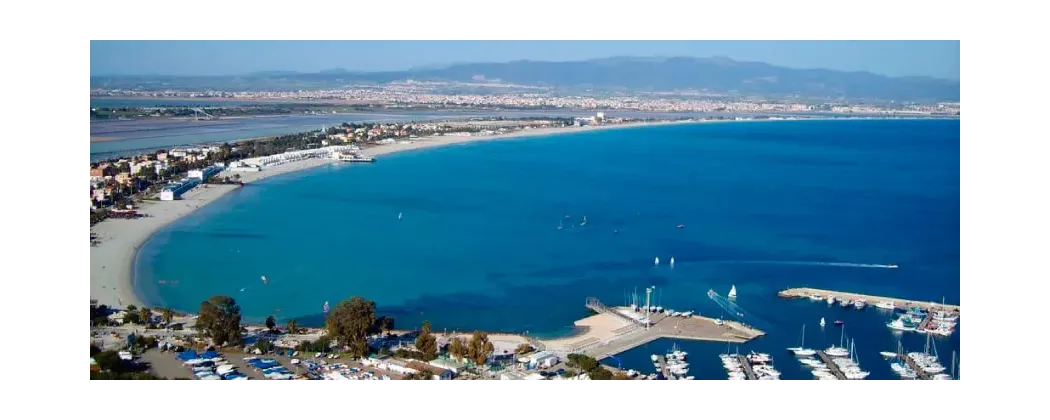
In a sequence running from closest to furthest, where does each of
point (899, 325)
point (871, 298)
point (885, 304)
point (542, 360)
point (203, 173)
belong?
point (542, 360), point (899, 325), point (885, 304), point (871, 298), point (203, 173)

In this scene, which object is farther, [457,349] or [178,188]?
[178,188]

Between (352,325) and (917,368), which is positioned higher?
(352,325)

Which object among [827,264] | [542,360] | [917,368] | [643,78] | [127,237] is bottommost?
[917,368]

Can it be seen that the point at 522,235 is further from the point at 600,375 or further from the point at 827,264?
the point at 600,375

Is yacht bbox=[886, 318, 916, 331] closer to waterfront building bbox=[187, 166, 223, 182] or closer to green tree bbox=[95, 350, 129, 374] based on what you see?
green tree bbox=[95, 350, 129, 374]

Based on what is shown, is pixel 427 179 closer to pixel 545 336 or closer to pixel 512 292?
pixel 512 292

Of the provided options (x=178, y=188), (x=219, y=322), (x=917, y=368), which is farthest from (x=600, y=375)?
(x=178, y=188)
